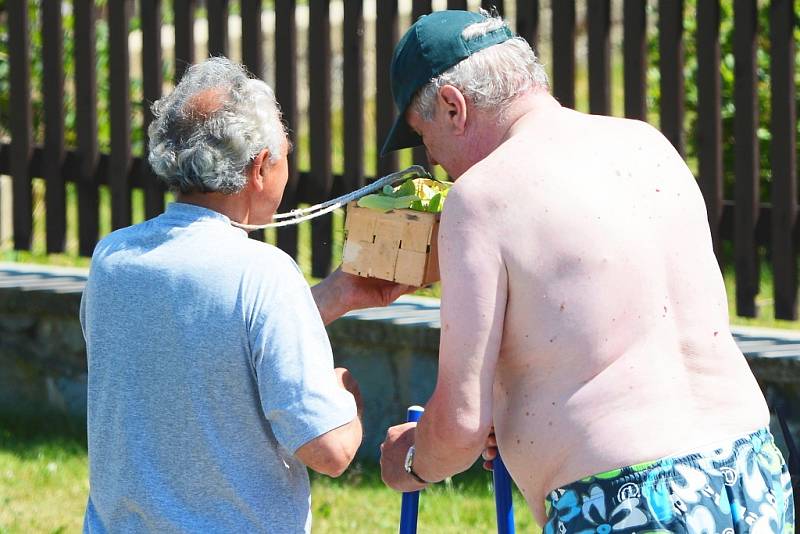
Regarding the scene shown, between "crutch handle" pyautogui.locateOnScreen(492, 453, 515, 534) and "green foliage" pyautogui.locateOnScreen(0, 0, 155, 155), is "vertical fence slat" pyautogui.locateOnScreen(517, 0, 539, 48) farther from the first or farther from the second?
"green foliage" pyautogui.locateOnScreen(0, 0, 155, 155)

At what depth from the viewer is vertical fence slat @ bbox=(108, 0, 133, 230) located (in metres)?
5.41

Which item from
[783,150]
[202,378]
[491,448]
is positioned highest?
[783,150]

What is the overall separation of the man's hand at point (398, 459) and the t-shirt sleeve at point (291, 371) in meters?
0.33

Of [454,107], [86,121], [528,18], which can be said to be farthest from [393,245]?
[86,121]

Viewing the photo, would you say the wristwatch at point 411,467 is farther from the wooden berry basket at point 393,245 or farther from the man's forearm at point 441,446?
the wooden berry basket at point 393,245

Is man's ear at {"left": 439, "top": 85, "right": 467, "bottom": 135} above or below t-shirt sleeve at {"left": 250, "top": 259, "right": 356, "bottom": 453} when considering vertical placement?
above

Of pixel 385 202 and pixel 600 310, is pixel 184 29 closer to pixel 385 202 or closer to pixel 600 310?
pixel 385 202

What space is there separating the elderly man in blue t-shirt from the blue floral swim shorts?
431 millimetres

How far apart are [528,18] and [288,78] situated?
3.25 feet

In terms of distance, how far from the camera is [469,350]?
2.28 m

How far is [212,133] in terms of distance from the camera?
7.82 feet

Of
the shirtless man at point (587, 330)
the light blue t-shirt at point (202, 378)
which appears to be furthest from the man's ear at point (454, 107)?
the light blue t-shirt at point (202, 378)

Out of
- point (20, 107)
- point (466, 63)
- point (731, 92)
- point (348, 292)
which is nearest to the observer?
point (466, 63)

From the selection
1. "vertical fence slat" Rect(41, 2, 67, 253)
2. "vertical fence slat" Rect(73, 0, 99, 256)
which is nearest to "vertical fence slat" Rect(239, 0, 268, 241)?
"vertical fence slat" Rect(73, 0, 99, 256)
